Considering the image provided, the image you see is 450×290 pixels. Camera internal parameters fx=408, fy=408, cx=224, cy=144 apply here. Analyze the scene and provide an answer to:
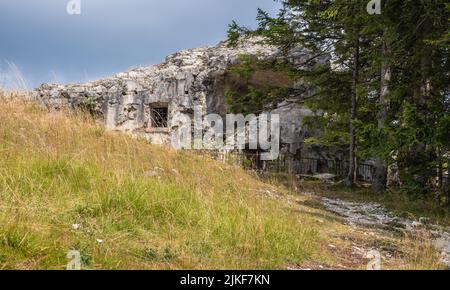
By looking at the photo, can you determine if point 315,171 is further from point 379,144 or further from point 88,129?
point 88,129

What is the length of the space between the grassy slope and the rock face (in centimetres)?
1536

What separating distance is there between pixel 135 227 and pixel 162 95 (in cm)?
1860

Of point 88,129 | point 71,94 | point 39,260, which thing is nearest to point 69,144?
point 88,129

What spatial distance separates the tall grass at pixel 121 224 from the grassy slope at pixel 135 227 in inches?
0.4

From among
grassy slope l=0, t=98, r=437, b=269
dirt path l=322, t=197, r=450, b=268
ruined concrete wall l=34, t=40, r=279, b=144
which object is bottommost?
dirt path l=322, t=197, r=450, b=268

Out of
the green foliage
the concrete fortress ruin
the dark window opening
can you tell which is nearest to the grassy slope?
the green foliage

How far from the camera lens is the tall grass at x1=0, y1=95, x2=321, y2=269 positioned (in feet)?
11.0

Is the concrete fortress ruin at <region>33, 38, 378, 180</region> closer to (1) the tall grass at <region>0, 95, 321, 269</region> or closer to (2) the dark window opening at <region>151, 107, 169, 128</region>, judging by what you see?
(2) the dark window opening at <region>151, 107, 169, 128</region>

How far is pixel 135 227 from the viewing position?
4.20m

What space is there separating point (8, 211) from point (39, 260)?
80cm

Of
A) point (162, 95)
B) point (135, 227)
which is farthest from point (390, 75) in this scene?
point (162, 95)

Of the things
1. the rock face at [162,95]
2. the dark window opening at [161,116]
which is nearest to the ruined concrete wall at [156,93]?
the rock face at [162,95]

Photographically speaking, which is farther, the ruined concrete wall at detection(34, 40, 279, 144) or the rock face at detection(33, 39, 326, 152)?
the ruined concrete wall at detection(34, 40, 279, 144)

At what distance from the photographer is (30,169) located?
5.29 m
